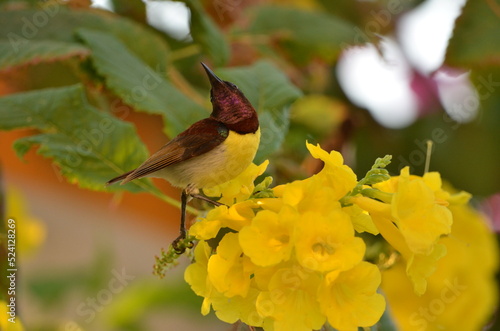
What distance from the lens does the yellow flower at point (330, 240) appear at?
31 centimetres

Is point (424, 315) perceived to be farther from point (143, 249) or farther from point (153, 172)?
point (143, 249)

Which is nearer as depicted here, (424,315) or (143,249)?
(424,315)

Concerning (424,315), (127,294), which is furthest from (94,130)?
(127,294)

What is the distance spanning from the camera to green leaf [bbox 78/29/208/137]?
54 cm

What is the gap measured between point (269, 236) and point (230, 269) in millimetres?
33

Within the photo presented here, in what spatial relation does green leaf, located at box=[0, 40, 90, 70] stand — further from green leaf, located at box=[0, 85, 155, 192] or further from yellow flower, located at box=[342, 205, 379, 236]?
yellow flower, located at box=[342, 205, 379, 236]

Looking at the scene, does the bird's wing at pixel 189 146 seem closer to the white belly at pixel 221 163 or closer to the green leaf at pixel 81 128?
the white belly at pixel 221 163

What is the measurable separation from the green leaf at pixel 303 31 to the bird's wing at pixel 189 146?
51 cm

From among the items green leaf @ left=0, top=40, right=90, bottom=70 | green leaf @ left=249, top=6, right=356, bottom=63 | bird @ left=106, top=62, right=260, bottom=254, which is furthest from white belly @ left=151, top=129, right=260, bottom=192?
green leaf @ left=249, top=6, right=356, bottom=63

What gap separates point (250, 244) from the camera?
1.04ft

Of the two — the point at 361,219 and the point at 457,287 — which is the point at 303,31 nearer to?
the point at 457,287

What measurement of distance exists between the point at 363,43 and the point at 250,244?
22.6 inches

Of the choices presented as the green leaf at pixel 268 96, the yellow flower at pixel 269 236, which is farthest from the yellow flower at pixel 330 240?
the green leaf at pixel 268 96

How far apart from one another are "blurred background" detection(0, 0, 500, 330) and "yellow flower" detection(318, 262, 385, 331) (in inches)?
5.5
